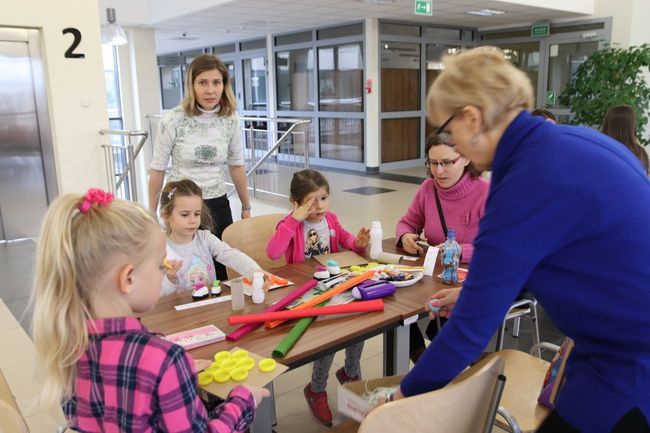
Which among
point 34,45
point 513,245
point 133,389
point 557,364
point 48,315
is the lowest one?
point 557,364

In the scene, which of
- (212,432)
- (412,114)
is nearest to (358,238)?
(212,432)

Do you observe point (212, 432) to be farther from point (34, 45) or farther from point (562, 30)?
point (562, 30)

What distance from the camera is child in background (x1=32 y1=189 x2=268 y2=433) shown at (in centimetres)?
102

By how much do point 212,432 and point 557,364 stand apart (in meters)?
0.96

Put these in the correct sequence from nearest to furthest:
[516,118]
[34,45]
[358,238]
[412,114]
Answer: [516,118] < [358,238] < [34,45] < [412,114]

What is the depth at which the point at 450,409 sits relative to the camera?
1077 mm

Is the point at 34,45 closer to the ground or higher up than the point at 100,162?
higher up

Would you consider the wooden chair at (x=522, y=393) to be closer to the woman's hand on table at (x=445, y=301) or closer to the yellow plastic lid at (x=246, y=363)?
the woman's hand on table at (x=445, y=301)

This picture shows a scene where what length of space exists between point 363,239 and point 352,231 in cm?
307

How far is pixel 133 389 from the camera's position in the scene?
1.02 meters

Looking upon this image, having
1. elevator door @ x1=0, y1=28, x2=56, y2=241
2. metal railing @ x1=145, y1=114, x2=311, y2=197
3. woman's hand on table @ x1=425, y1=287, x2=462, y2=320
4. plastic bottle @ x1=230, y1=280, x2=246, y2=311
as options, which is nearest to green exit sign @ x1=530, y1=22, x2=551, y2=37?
metal railing @ x1=145, y1=114, x2=311, y2=197

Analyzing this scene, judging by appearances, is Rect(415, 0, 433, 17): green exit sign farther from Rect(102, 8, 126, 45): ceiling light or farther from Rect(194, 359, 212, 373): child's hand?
Rect(194, 359, 212, 373): child's hand

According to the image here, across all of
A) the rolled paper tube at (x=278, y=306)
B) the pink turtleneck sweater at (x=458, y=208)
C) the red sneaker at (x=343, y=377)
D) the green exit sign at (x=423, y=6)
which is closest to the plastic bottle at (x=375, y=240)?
the pink turtleneck sweater at (x=458, y=208)

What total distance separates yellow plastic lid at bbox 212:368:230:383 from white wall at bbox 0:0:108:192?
Result: 439 cm
